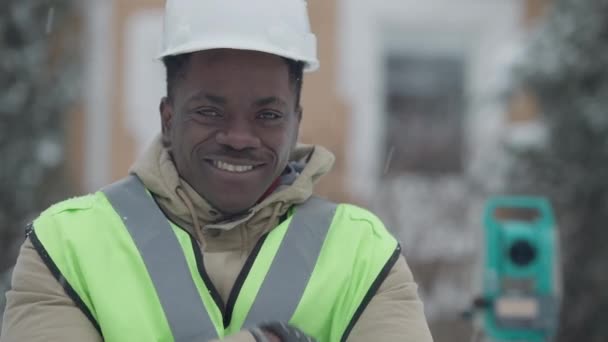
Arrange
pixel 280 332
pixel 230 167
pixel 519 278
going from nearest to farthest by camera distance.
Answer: pixel 280 332 < pixel 230 167 < pixel 519 278

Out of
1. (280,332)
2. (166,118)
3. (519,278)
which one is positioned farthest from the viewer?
(519,278)

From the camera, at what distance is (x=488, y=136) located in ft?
27.5

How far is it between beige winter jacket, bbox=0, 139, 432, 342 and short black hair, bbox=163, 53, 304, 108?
15 cm

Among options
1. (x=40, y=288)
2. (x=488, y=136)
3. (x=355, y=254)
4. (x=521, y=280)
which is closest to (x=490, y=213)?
(x=521, y=280)

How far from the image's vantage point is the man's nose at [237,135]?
88.2 inches

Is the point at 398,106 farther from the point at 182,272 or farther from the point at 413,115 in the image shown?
the point at 182,272

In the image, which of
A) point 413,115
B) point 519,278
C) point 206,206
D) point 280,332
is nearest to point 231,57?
point 206,206

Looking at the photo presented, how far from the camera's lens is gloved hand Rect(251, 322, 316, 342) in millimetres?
2014

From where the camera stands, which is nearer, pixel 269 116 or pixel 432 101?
pixel 269 116

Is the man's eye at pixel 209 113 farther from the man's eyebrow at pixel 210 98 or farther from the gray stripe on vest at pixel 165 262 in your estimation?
the gray stripe on vest at pixel 165 262

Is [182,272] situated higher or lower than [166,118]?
lower

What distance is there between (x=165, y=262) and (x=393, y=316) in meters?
0.48

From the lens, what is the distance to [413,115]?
28.2 feet

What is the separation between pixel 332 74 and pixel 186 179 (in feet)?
19.9
